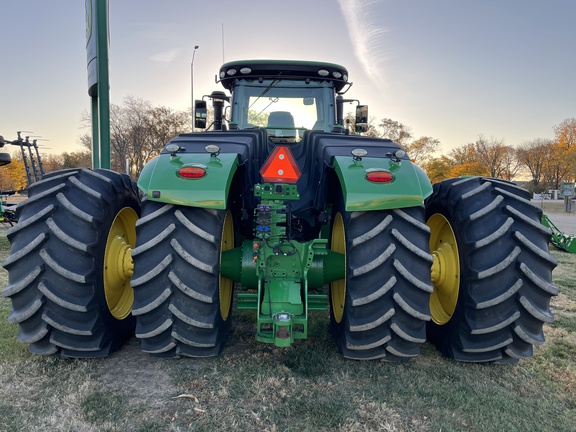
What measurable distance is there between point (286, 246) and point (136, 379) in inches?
55.3

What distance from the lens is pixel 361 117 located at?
5840 millimetres

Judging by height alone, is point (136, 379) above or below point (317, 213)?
below

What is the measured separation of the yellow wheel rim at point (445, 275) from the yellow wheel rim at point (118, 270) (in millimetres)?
2505

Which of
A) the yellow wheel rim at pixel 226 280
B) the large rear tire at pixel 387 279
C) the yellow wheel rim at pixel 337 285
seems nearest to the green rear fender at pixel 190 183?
the yellow wheel rim at pixel 226 280

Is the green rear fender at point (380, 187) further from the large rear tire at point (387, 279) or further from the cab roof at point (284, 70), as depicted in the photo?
the cab roof at point (284, 70)

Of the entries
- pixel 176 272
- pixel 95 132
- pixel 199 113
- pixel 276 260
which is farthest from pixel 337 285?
pixel 95 132

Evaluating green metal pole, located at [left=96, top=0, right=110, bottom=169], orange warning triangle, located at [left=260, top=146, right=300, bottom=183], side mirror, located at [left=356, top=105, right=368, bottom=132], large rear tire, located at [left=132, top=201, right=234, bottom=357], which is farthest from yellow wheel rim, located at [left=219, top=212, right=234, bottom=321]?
green metal pole, located at [left=96, top=0, right=110, bottom=169]

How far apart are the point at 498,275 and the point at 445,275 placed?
20.7 inches

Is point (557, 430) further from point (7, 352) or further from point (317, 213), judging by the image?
point (7, 352)

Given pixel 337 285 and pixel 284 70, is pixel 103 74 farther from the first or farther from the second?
pixel 337 285

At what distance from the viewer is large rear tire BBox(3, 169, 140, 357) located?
2.93 metres

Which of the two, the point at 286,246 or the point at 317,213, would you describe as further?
the point at 317,213

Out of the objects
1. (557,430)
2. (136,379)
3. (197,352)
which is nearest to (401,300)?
(557,430)

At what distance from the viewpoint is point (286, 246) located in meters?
3.21
